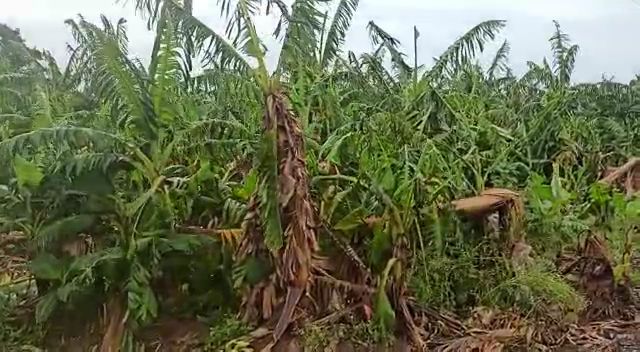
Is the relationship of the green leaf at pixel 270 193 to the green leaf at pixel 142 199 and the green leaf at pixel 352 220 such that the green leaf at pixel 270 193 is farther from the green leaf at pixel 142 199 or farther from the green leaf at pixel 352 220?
the green leaf at pixel 352 220

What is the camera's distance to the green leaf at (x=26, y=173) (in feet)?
13.9

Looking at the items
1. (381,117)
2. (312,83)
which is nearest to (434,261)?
(381,117)

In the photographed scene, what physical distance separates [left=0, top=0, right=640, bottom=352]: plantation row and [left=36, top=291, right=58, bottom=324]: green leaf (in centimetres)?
1

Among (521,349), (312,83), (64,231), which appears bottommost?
(521,349)

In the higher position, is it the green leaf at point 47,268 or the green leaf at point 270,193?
the green leaf at point 270,193

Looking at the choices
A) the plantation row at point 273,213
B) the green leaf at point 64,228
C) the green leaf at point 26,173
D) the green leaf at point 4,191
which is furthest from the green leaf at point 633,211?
the green leaf at point 4,191

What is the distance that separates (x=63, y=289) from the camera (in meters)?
4.18

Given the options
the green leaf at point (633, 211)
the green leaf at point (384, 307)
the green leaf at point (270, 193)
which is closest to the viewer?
the green leaf at point (270, 193)

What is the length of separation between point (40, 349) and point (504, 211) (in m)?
3.14

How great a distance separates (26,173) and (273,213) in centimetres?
138

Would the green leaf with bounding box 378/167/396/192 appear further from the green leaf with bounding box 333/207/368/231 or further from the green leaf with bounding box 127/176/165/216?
the green leaf with bounding box 127/176/165/216

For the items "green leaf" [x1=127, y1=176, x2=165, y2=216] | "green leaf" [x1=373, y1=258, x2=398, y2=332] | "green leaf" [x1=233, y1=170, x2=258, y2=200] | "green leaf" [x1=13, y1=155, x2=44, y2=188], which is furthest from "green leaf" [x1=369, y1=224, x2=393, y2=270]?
"green leaf" [x1=13, y1=155, x2=44, y2=188]

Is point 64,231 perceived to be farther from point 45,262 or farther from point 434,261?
point 434,261

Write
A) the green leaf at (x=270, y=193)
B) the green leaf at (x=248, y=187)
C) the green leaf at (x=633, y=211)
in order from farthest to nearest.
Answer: the green leaf at (x=633, y=211)
the green leaf at (x=248, y=187)
the green leaf at (x=270, y=193)
